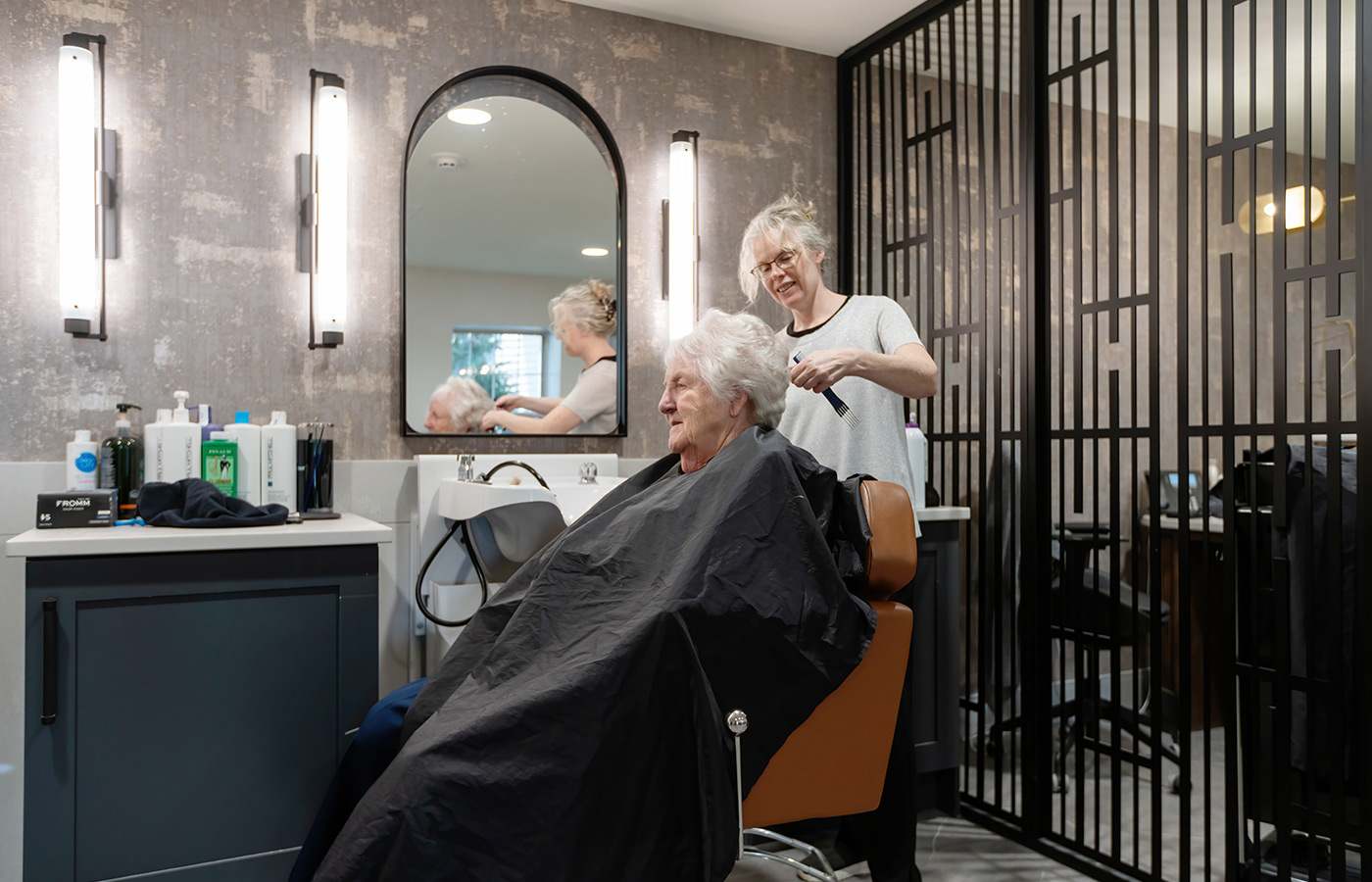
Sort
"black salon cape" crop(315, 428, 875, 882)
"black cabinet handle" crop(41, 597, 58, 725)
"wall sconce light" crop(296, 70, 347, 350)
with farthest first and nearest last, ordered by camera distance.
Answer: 1. "wall sconce light" crop(296, 70, 347, 350)
2. "black cabinet handle" crop(41, 597, 58, 725)
3. "black salon cape" crop(315, 428, 875, 882)

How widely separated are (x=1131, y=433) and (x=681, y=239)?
150cm

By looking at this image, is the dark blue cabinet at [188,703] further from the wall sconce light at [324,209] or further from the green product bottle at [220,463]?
the wall sconce light at [324,209]

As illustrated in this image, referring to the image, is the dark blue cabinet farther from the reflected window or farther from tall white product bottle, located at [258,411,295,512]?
the reflected window

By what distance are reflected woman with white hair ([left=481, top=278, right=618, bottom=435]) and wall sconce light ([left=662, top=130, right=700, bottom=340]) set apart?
217 mm

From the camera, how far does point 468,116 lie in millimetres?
2740

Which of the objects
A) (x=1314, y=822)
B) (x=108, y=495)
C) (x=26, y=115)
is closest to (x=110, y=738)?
(x=108, y=495)

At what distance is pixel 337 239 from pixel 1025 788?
2418 mm

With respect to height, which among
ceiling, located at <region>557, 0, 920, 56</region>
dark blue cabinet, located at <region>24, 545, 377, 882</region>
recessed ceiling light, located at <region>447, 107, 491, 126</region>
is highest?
ceiling, located at <region>557, 0, 920, 56</region>

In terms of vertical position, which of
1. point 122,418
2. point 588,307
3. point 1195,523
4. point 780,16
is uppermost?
point 780,16

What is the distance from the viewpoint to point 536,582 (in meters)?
1.57

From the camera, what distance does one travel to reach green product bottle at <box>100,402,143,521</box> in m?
2.19

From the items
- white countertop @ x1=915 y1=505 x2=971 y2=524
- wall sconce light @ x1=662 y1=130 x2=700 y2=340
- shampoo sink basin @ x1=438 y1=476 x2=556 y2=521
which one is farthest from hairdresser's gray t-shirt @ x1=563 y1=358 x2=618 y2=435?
white countertop @ x1=915 y1=505 x2=971 y2=524

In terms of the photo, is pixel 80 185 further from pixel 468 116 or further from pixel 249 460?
pixel 468 116

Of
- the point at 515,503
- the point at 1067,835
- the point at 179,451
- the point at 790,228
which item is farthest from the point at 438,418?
the point at 1067,835
